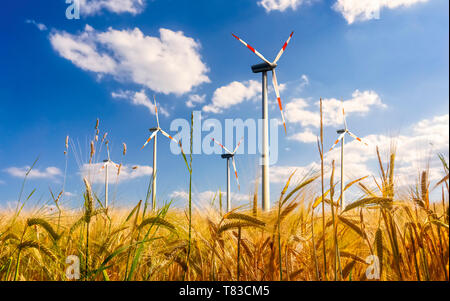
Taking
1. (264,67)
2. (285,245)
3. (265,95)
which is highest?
(264,67)

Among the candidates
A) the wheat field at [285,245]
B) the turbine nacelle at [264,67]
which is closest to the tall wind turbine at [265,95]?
the turbine nacelle at [264,67]

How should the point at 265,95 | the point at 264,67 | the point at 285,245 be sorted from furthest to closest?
the point at 264,67 → the point at 265,95 → the point at 285,245

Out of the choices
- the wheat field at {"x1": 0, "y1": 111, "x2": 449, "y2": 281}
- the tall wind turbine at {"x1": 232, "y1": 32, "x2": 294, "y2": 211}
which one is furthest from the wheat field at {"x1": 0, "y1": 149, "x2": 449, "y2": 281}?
the tall wind turbine at {"x1": 232, "y1": 32, "x2": 294, "y2": 211}

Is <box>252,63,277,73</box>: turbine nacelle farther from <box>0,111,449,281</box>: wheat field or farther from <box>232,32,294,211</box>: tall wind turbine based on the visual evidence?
<box>0,111,449,281</box>: wheat field

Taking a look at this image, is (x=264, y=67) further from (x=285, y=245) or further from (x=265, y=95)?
(x=285, y=245)

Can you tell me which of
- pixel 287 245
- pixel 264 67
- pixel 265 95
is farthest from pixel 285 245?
pixel 264 67

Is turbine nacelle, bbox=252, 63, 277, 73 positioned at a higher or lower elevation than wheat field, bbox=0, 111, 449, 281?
higher

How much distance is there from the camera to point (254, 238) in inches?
91.3

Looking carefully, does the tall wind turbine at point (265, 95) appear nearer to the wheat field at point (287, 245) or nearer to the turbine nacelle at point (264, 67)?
the turbine nacelle at point (264, 67)

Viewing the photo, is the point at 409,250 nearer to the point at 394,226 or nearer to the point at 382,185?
the point at 394,226

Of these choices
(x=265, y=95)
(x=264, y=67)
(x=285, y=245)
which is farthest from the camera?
(x=264, y=67)

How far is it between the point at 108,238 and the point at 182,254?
0.54 metres

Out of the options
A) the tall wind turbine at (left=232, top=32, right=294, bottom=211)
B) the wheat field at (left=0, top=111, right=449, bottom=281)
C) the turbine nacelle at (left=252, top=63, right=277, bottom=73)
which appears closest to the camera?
Result: the wheat field at (left=0, top=111, right=449, bottom=281)
